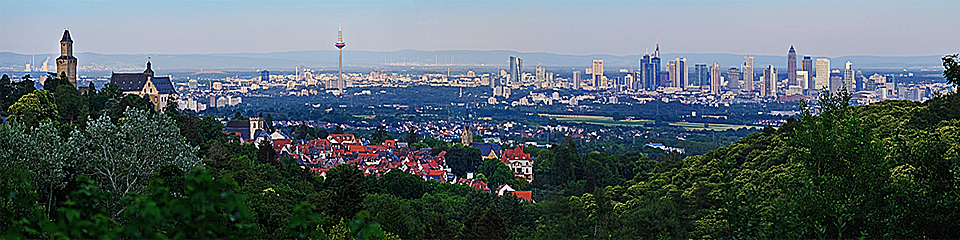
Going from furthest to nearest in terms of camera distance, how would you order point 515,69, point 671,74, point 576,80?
1. point 515,69
2. point 576,80
3. point 671,74

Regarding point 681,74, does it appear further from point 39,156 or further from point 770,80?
point 39,156

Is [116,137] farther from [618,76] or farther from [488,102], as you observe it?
[618,76]

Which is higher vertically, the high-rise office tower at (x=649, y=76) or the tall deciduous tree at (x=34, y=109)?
the high-rise office tower at (x=649, y=76)

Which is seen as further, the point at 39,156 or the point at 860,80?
the point at 860,80

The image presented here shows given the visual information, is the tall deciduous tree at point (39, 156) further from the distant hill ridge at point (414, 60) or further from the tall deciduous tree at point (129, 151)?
the distant hill ridge at point (414, 60)

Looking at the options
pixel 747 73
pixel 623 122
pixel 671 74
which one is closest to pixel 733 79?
pixel 747 73

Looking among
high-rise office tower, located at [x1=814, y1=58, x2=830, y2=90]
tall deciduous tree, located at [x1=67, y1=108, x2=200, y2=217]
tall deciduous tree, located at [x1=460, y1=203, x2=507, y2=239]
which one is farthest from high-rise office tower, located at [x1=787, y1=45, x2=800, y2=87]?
tall deciduous tree, located at [x1=67, y1=108, x2=200, y2=217]

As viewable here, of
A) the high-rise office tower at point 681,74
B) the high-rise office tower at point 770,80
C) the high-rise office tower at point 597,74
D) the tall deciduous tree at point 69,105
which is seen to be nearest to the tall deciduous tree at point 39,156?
the tall deciduous tree at point 69,105
